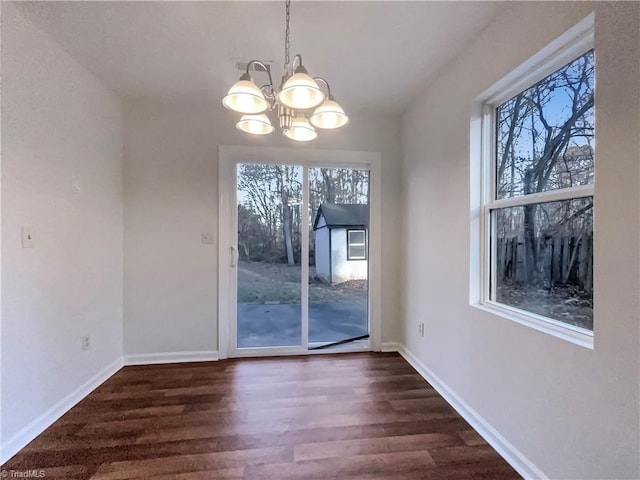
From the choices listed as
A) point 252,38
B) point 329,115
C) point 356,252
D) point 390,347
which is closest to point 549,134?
point 329,115

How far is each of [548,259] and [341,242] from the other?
190cm

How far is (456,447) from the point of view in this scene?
1.72 m

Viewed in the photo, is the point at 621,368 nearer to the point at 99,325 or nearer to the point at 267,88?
the point at 267,88

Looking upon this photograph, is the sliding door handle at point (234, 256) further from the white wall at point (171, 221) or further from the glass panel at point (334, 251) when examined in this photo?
the glass panel at point (334, 251)

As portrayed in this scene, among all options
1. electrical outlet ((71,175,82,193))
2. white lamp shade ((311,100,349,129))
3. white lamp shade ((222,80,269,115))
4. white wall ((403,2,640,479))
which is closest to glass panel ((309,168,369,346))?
white wall ((403,2,640,479))

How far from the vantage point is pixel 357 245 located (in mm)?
3248

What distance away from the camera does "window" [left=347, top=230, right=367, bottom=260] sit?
3.23 m

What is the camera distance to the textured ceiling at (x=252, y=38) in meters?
1.69

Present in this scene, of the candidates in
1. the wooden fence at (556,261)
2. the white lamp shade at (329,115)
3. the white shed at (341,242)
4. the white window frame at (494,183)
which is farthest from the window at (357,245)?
the white lamp shade at (329,115)

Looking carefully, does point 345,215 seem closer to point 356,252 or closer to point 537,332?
point 356,252

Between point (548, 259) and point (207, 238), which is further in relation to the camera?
point (207, 238)

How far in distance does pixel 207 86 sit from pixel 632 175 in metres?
2.77

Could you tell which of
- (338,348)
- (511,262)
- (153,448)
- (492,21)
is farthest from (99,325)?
(492,21)

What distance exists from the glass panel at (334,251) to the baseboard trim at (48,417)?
1.88 metres
